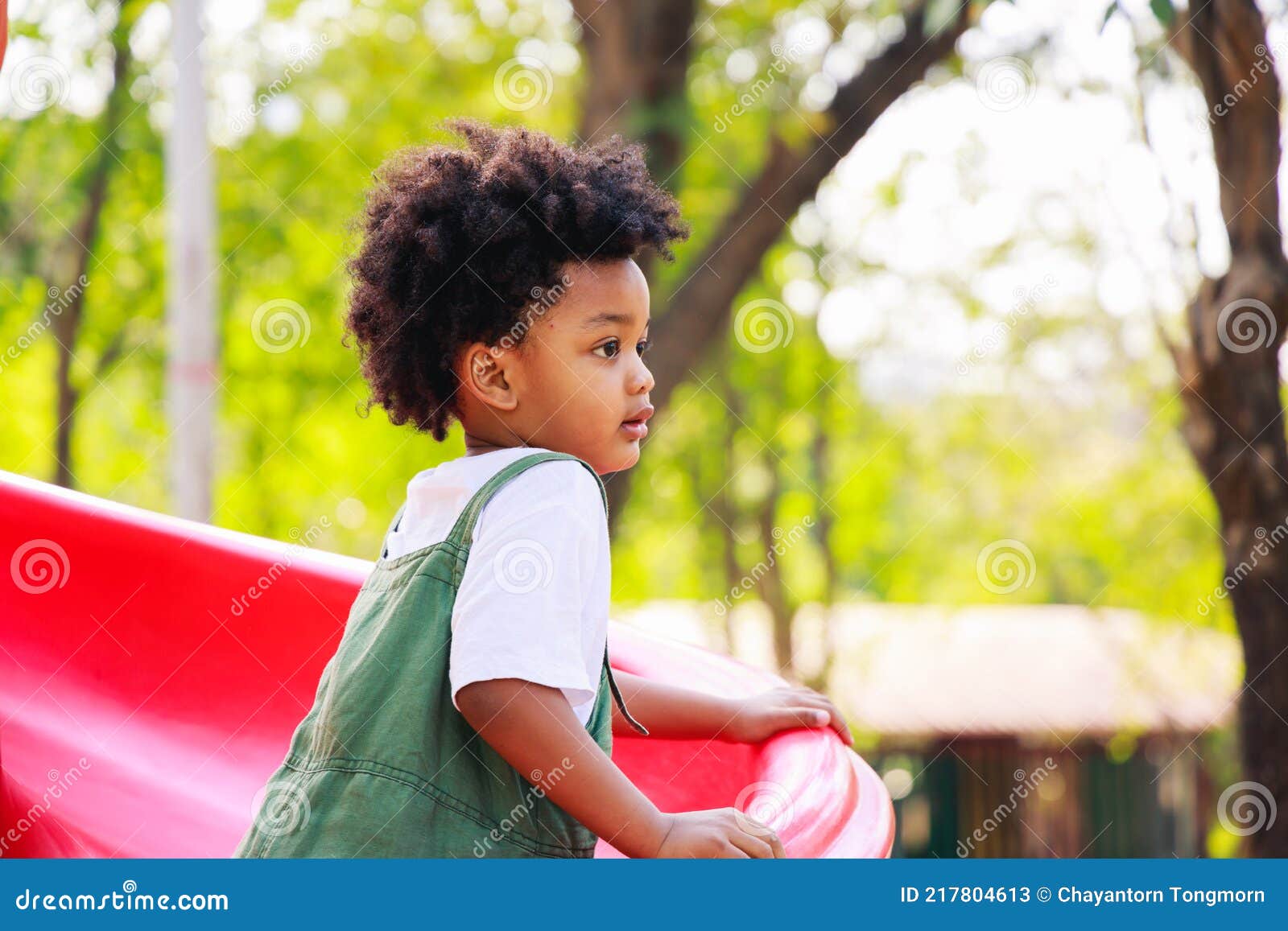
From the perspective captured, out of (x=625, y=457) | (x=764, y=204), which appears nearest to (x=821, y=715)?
(x=625, y=457)

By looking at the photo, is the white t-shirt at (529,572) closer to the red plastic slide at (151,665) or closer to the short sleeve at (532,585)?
the short sleeve at (532,585)

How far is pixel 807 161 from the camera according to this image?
5.12m

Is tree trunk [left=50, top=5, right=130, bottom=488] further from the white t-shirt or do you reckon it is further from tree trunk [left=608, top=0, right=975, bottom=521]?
the white t-shirt

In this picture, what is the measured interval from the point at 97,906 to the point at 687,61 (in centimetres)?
446

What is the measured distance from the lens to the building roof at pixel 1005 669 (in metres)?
12.3

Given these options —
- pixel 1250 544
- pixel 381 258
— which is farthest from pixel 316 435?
pixel 381 258

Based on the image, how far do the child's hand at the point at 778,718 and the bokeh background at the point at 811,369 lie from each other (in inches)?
32.9

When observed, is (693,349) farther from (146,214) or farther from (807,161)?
(146,214)

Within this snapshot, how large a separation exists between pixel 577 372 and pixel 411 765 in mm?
449

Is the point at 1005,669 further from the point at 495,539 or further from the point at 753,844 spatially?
the point at 495,539

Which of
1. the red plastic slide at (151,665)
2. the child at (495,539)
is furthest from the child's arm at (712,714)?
the child at (495,539)

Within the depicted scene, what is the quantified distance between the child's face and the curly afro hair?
Answer: 3 cm

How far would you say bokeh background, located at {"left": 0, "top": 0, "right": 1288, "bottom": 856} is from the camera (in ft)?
13.0

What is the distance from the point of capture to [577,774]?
1.27m
